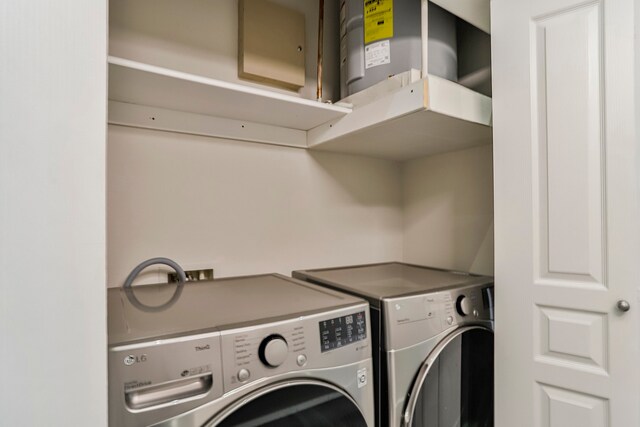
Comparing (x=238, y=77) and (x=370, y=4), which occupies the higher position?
(x=370, y=4)

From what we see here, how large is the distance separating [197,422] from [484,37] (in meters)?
1.78

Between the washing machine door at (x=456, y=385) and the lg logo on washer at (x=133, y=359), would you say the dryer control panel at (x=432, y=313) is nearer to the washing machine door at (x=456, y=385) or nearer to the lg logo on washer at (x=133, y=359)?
the washing machine door at (x=456, y=385)

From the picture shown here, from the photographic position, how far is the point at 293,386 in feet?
2.54

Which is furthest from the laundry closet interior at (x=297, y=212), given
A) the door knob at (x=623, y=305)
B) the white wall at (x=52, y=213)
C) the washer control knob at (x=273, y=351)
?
the door knob at (x=623, y=305)

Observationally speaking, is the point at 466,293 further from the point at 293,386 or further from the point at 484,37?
the point at 484,37

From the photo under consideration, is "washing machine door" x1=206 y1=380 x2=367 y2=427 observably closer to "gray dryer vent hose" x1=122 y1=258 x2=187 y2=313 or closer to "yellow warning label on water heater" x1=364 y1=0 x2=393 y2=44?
"gray dryer vent hose" x1=122 y1=258 x2=187 y2=313

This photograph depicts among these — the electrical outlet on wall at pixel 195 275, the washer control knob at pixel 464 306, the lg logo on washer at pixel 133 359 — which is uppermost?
the electrical outlet on wall at pixel 195 275

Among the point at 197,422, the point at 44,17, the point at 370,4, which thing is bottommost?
the point at 197,422

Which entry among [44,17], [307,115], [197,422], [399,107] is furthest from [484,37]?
[197,422]

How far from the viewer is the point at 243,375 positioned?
71cm

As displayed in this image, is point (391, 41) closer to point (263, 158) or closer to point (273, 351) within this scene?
point (263, 158)

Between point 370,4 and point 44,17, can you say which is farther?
point 370,4

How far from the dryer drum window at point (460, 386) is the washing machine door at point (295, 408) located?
0.26 meters

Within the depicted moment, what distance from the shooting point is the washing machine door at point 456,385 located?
99cm
